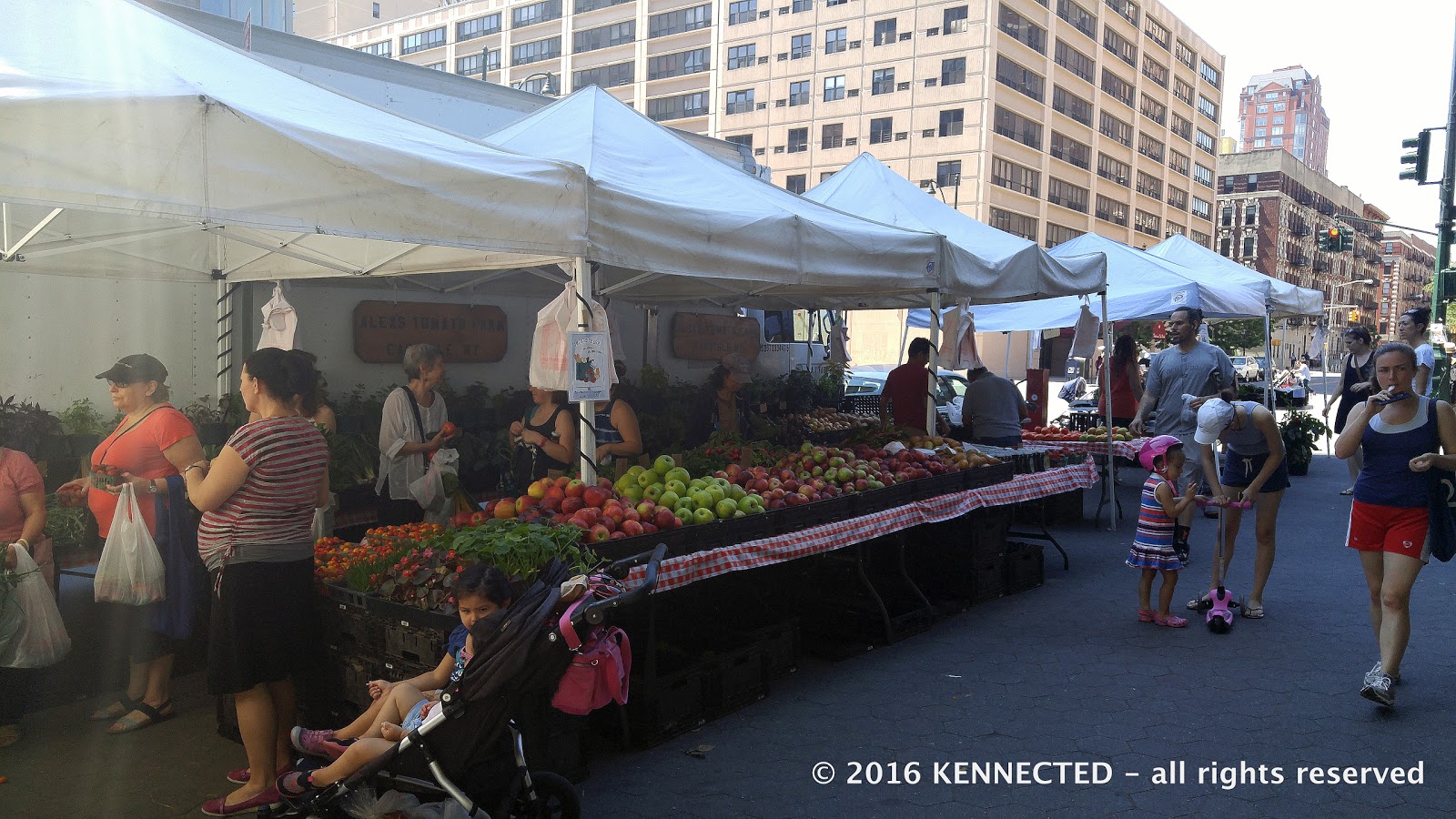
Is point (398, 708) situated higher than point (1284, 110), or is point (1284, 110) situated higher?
point (1284, 110)

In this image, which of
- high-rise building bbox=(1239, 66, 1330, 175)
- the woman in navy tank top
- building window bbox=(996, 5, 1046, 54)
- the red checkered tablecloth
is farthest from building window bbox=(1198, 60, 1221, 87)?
high-rise building bbox=(1239, 66, 1330, 175)

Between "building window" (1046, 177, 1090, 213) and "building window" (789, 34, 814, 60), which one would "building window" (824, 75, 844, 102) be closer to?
"building window" (789, 34, 814, 60)

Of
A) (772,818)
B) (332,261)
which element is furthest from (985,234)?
(772,818)

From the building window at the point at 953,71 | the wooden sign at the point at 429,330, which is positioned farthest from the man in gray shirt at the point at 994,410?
the building window at the point at 953,71

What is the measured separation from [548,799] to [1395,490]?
440 cm

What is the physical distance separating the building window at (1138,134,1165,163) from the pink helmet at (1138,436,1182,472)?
231 ft

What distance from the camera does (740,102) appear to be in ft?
199

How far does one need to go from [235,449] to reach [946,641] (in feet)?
14.6

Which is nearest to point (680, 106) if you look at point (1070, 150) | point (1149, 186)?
point (1070, 150)

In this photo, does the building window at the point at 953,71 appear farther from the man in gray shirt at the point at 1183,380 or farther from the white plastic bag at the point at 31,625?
the white plastic bag at the point at 31,625

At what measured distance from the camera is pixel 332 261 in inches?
264

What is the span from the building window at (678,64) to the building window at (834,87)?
928cm

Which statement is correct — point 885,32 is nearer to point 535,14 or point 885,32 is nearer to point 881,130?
point 881,130

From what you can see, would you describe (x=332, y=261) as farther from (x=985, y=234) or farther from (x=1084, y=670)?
(x=985, y=234)
